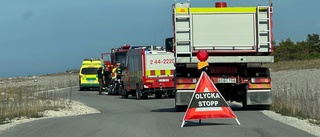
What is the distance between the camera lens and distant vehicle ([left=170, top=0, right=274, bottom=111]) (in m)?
19.5

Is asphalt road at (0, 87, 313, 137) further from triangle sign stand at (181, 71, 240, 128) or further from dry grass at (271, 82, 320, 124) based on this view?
dry grass at (271, 82, 320, 124)

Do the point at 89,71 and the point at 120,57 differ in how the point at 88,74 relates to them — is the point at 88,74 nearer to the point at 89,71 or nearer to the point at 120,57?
the point at 89,71

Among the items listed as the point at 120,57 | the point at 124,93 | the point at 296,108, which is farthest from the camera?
the point at 120,57

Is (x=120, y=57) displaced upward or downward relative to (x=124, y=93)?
upward

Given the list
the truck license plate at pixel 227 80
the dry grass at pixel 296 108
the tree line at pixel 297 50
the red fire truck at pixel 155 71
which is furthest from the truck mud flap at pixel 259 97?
the tree line at pixel 297 50

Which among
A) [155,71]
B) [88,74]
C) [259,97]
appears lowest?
[259,97]

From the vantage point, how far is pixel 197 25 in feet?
64.9

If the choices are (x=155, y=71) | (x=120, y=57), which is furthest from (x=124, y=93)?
(x=120, y=57)

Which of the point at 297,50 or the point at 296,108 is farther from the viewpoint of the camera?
the point at 297,50

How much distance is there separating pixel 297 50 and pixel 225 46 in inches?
2582

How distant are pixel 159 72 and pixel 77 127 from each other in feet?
53.4

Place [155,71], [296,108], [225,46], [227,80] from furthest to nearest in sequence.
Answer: [155,71] < [227,80] < [225,46] < [296,108]

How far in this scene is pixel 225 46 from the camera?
1983 centimetres

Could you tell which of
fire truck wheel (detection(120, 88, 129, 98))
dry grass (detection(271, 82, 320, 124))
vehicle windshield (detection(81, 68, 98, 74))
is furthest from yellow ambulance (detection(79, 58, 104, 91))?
dry grass (detection(271, 82, 320, 124))
